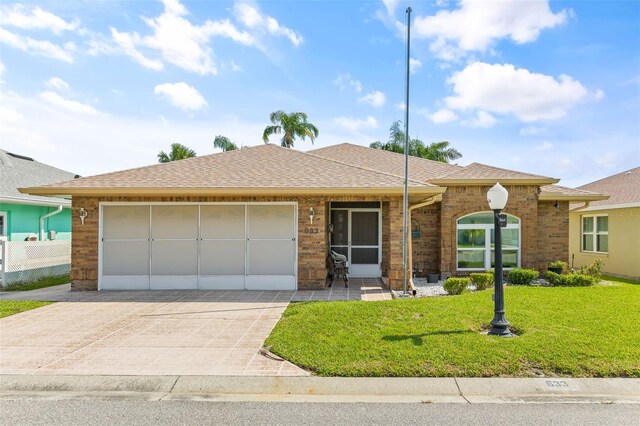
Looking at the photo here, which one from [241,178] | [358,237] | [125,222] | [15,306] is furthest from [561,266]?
[15,306]

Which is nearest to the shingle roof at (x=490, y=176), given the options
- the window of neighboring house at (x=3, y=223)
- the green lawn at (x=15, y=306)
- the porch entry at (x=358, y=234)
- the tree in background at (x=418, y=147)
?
the porch entry at (x=358, y=234)

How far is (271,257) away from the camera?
10859 mm

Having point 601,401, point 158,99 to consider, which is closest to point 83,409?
point 601,401

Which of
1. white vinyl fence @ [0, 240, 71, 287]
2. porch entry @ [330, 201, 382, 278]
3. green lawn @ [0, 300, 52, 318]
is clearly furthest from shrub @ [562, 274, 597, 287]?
white vinyl fence @ [0, 240, 71, 287]

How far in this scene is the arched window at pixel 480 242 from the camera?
13180mm

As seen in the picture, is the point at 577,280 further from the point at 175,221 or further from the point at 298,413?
the point at 175,221

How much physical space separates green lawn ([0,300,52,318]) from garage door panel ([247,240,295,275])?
5066mm

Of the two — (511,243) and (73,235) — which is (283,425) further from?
(511,243)

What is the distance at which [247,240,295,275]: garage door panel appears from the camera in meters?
10.8

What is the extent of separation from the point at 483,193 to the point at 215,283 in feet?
30.3

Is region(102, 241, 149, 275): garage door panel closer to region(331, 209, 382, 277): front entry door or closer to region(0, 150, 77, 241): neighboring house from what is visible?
region(331, 209, 382, 277): front entry door

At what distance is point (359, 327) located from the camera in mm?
6598

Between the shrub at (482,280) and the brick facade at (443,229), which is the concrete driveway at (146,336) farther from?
the shrub at (482,280)

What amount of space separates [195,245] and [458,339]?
25.3ft
